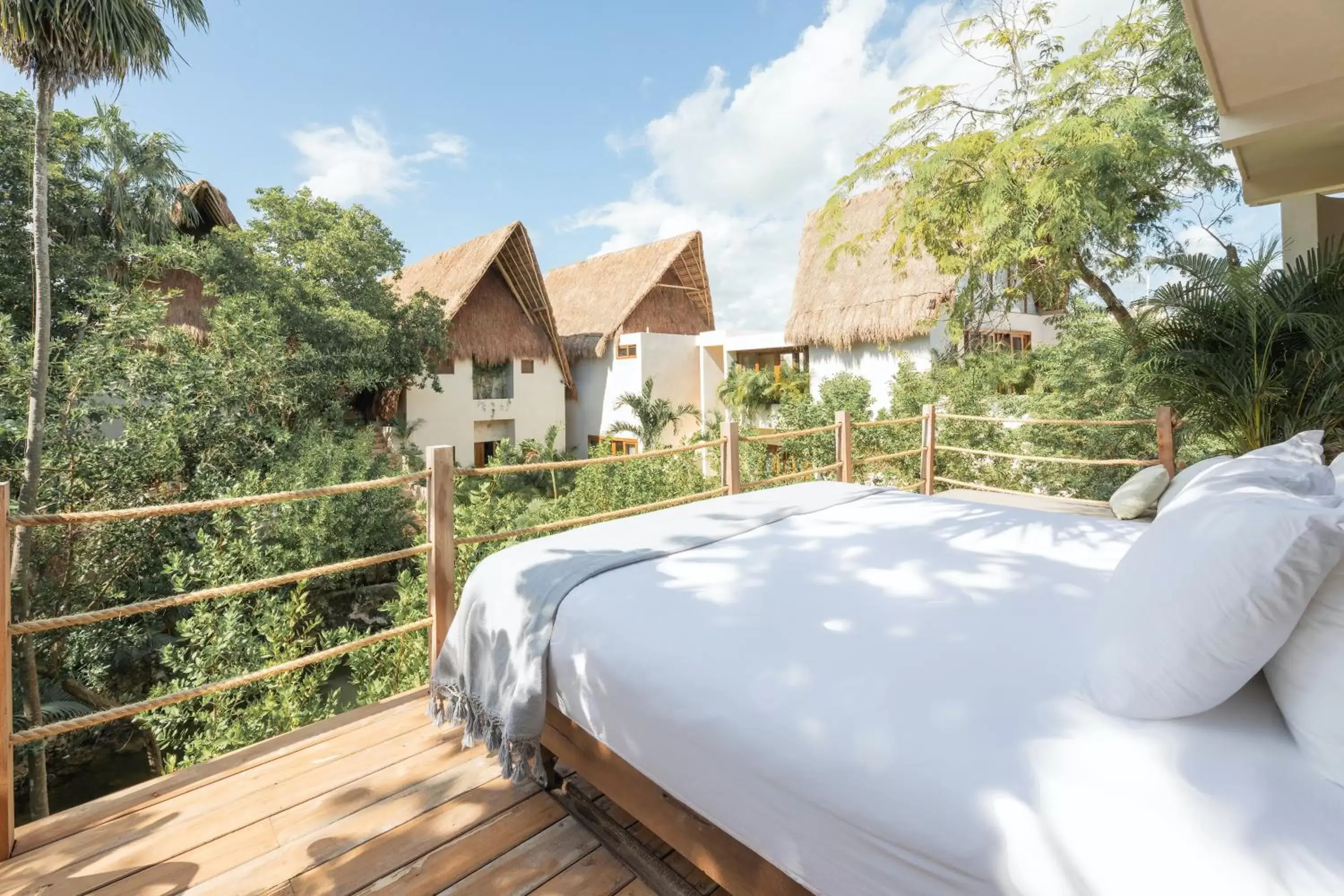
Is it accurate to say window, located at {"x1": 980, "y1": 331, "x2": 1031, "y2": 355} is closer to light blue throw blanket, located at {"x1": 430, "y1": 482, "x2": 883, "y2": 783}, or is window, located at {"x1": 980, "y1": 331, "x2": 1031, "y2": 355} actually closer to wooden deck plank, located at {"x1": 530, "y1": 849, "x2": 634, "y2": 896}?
light blue throw blanket, located at {"x1": 430, "y1": 482, "x2": 883, "y2": 783}

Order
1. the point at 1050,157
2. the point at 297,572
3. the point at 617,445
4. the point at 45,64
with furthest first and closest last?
the point at 617,445 < the point at 1050,157 < the point at 45,64 < the point at 297,572

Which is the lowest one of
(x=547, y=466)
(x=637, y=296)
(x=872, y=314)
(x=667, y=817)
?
(x=667, y=817)

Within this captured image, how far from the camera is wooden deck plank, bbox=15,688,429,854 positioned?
159 centimetres

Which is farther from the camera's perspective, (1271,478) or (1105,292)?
(1105,292)

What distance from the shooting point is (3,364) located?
5875mm

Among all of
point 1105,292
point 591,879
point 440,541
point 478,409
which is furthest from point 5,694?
point 478,409

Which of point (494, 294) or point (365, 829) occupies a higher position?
point (494, 294)

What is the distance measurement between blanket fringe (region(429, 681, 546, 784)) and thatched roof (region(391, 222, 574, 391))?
34.1 feet

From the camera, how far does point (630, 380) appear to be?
1356cm

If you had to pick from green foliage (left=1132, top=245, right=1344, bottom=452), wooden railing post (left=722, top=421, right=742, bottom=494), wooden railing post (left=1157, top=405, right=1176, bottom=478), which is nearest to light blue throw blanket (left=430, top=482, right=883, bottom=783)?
wooden railing post (left=722, top=421, right=742, bottom=494)

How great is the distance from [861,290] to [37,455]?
34.0ft

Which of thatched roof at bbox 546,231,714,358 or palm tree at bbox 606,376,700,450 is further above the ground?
thatched roof at bbox 546,231,714,358

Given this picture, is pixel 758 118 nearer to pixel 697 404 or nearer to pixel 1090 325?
pixel 697 404

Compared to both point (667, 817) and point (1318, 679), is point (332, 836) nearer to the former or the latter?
point (667, 817)
